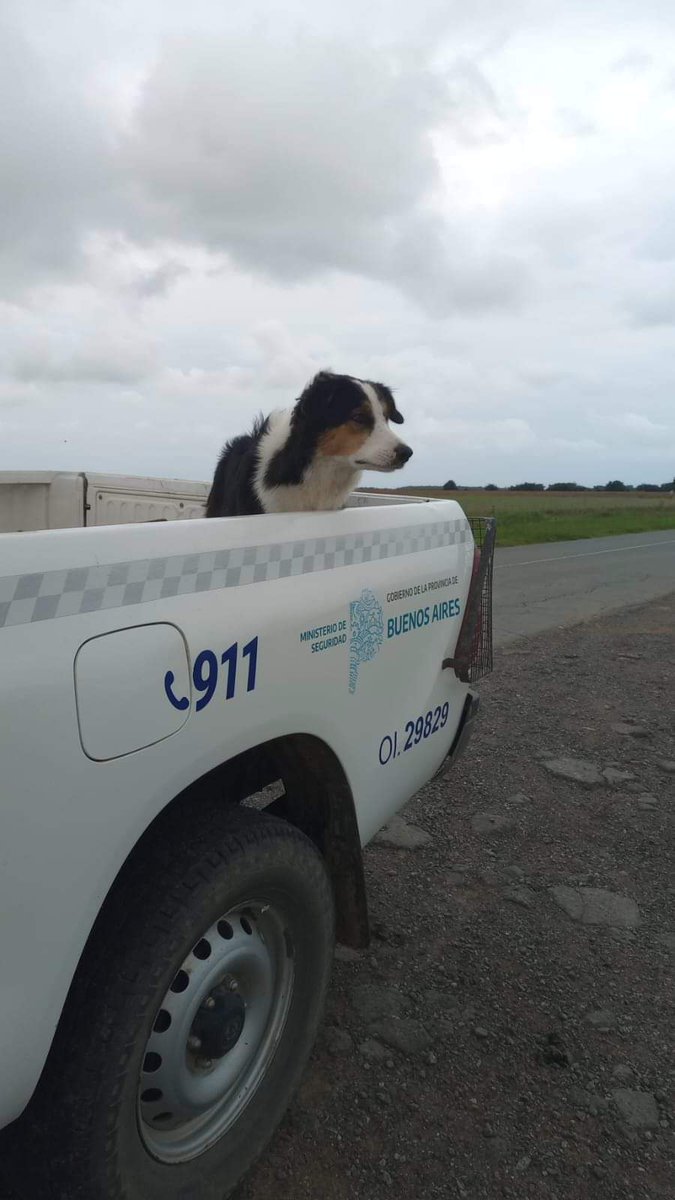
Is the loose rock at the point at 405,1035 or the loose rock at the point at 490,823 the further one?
the loose rock at the point at 490,823

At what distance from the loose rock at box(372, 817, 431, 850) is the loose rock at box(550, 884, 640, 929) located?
0.66 m

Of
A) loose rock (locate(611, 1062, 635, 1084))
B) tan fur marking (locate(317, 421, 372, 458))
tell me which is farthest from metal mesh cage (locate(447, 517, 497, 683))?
loose rock (locate(611, 1062, 635, 1084))

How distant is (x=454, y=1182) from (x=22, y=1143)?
1093 millimetres

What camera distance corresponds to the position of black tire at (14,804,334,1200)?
4.87 ft

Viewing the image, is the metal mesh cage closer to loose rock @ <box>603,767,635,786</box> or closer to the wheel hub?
the wheel hub

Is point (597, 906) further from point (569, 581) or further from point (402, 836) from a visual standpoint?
point (569, 581)

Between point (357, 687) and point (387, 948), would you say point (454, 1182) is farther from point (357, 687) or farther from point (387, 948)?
point (357, 687)

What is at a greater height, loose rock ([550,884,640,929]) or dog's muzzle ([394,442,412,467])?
dog's muzzle ([394,442,412,467])

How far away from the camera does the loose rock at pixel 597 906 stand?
314 cm

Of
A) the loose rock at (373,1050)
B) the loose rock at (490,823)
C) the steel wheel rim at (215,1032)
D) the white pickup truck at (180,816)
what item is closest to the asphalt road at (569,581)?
the loose rock at (490,823)

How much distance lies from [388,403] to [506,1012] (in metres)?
2.97

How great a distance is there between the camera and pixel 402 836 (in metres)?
3.79

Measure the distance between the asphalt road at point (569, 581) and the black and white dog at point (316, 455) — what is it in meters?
4.32

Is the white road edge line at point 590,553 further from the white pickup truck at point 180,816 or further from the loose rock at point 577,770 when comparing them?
the white pickup truck at point 180,816
